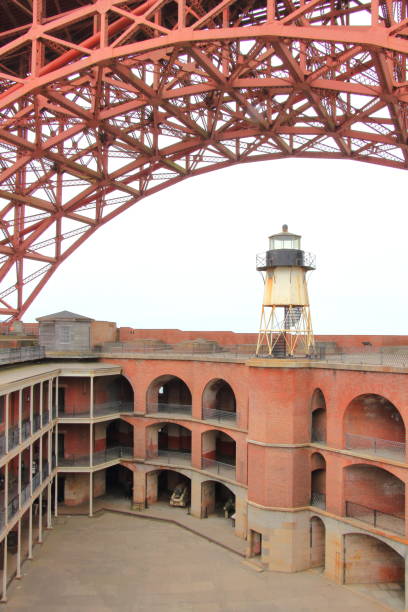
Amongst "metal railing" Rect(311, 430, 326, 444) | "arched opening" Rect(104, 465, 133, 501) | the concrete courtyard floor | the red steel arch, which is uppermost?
the red steel arch

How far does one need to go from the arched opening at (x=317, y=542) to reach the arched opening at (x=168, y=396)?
32.2 ft

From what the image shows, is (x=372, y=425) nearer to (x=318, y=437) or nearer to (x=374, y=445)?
(x=374, y=445)

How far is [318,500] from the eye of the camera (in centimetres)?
2250

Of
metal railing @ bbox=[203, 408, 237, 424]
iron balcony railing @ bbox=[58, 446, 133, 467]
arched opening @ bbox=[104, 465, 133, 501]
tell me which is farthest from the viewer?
arched opening @ bbox=[104, 465, 133, 501]

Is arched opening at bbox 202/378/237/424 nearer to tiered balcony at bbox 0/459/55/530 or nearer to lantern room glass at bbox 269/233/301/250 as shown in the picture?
lantern room glass at bbox 269/233/301/250

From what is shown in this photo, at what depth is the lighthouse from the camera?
2350cm

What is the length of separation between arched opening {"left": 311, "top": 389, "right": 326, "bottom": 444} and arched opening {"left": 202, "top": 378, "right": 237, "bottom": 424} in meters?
4.54

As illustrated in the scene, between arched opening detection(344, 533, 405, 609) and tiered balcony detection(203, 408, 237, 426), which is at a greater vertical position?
tiered balcony detection(203, 408, 237, 426)

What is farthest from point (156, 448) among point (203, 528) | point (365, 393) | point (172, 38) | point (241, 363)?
point (172, 38)

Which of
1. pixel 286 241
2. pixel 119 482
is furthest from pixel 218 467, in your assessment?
pixel 286 241

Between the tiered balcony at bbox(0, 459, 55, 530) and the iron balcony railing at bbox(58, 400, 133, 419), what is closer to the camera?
the tiered balcony at bbox(0, 459, 55, 530)

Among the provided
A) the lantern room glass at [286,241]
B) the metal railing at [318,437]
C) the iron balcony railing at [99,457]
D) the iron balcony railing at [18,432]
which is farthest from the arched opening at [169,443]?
the lantern room glass at [286,241]

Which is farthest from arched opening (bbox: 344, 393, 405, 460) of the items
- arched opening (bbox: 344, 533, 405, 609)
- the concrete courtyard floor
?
the concrete courtyard floor

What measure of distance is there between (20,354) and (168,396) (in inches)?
398
